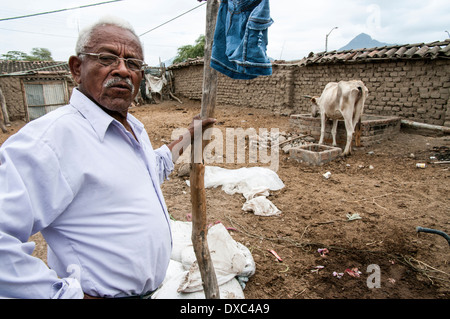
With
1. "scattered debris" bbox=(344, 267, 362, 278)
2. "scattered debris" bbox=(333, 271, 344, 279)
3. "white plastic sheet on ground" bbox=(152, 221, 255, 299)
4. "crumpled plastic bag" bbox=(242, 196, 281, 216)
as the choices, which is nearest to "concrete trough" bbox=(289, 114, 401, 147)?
"crumpled plastic bag" bbox=(242, 196, 281, 216)

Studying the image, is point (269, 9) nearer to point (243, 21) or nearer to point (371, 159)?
point (243, 21)

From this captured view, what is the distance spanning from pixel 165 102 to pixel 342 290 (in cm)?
1783

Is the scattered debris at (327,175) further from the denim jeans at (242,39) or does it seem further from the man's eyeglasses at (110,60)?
the man's eyeglasses at (110,60)

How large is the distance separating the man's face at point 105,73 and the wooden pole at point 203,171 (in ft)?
2.15

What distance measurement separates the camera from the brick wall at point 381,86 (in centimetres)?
722

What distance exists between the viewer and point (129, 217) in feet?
3.54

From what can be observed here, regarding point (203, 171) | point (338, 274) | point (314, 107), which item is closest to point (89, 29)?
point (203, 171)

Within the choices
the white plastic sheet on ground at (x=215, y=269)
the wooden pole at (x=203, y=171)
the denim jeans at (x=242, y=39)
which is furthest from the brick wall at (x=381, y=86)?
the wooden pole at (x=203, y=171)

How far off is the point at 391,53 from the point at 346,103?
2.75 metres

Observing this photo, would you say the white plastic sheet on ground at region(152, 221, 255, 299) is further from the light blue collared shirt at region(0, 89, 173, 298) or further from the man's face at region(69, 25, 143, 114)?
the man's face at region(69, 25, 143, 114)

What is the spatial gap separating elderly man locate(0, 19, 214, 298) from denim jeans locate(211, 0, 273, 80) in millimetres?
630

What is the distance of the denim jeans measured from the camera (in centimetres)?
166

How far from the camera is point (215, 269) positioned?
247 cm

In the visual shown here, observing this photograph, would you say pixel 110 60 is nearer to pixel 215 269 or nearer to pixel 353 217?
pixel 215 269
